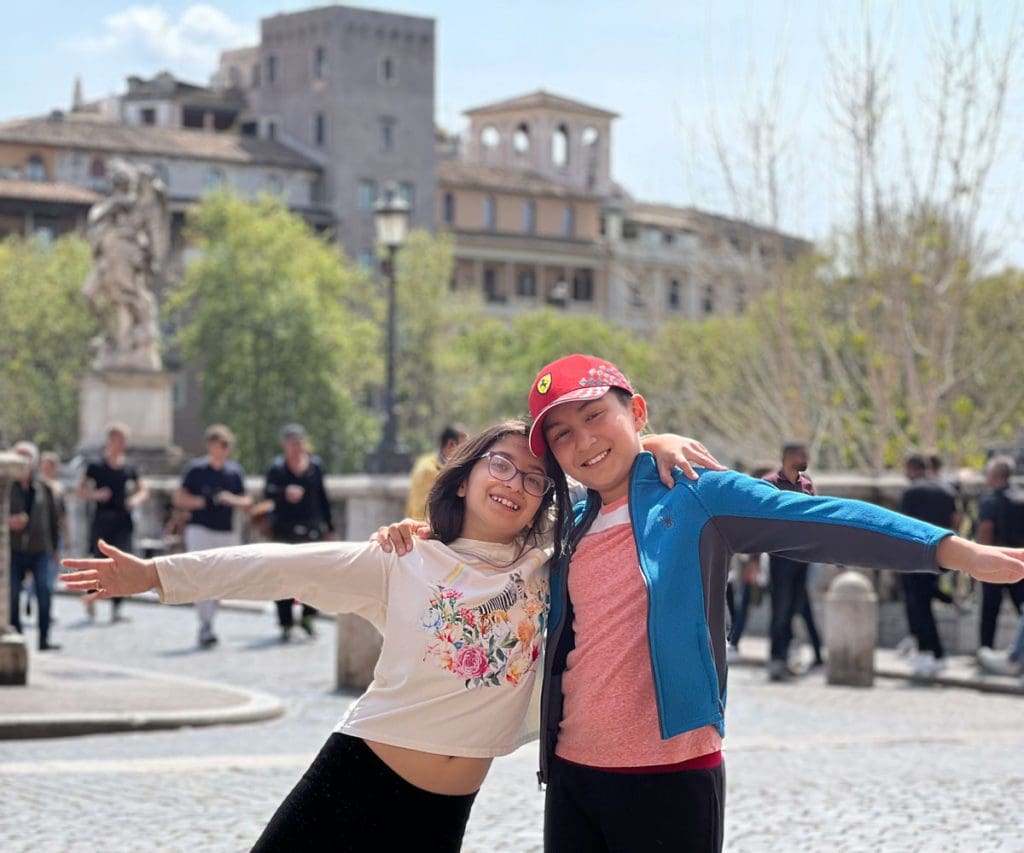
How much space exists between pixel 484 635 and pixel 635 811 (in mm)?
510

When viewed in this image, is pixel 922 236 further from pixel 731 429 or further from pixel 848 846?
pixel 848 846

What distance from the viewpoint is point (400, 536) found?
4758 millimetres

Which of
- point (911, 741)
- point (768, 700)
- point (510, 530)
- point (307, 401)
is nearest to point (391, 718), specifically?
point (510, 530)

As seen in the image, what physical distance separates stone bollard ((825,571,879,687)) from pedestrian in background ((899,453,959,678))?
0.63 meters

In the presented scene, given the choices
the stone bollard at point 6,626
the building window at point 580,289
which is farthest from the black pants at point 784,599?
the building window at point 580,289

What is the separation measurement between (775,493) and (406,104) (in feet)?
363

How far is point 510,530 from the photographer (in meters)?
4.73

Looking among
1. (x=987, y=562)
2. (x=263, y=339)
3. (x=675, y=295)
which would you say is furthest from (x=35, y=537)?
(x=675, y=295)

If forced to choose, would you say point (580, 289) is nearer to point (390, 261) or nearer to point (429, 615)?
point (390, 261)

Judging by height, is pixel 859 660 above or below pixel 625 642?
below

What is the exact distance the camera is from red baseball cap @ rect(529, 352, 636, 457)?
14.8ft

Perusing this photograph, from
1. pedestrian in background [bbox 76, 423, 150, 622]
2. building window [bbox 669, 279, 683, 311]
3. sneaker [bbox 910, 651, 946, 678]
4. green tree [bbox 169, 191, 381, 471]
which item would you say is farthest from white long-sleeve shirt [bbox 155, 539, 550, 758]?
building window [bbox 669, 279, 683, 311]

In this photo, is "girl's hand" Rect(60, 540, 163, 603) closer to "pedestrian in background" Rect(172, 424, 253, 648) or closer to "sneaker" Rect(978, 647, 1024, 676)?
"sneaker" Rect(978, 647, 1024, 676)

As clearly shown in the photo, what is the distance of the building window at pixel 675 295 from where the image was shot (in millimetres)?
129000
